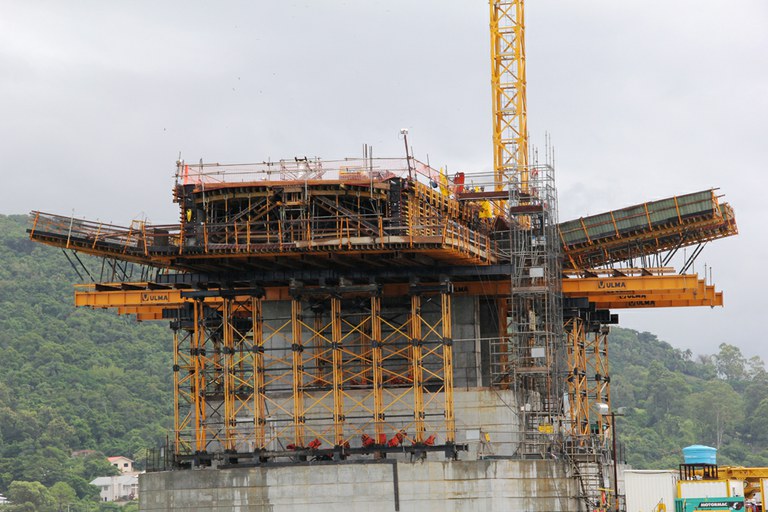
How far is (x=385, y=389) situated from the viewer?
92312mm

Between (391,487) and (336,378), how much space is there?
271 inches

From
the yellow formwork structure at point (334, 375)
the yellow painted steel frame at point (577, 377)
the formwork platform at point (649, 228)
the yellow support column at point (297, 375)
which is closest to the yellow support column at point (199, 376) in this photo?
the yellow formwork structure at point (334, 375)

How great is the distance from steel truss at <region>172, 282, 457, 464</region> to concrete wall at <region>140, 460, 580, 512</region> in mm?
1665

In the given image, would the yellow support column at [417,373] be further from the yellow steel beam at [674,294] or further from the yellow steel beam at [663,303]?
the yellow steel beam at [663,303]

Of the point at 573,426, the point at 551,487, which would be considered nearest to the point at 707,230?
the point at 573,426

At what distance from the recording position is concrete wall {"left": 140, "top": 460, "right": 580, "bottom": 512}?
86.6 meters

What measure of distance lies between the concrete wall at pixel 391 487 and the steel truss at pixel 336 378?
1.67 metres

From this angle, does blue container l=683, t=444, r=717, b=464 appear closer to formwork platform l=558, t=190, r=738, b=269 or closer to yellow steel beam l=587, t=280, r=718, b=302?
yellow steel beam l=587, t=280, r=718, b=302

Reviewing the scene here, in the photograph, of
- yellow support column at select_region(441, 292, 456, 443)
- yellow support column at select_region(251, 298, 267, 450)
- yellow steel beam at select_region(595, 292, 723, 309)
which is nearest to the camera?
yellow support column at select_region(441, 292, 456, 443)

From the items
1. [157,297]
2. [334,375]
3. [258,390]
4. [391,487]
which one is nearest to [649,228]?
[334,375]

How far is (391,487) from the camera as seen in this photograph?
87188 millimetres

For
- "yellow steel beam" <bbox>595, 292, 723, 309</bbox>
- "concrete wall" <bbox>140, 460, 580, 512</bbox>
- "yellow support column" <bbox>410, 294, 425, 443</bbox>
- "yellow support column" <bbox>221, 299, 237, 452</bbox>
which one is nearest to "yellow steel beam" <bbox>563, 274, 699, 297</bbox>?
"yellow steel beam" <bbox>595, 292, 723, 309</bbox>

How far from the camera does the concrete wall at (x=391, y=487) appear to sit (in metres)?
86.6

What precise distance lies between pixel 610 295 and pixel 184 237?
28.5m
